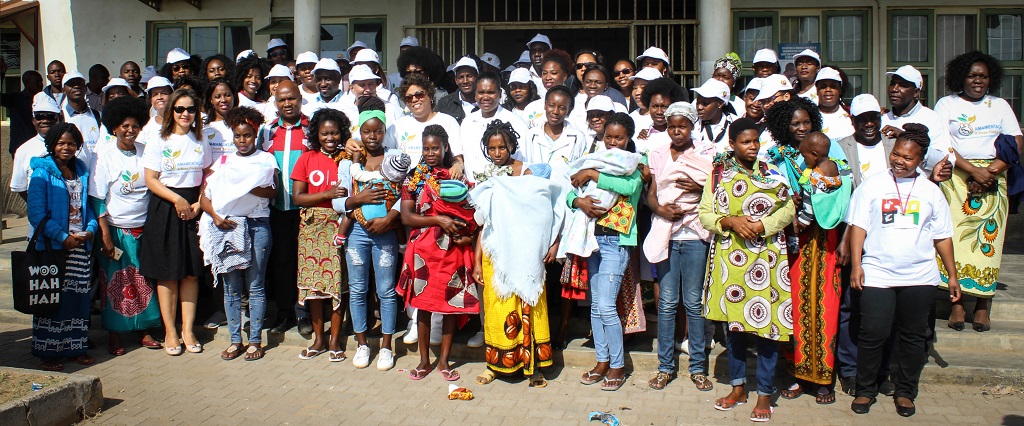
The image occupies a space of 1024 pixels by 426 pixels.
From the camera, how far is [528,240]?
17.6 ft

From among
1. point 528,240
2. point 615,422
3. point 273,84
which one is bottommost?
point 615,422

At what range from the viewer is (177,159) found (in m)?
6.10

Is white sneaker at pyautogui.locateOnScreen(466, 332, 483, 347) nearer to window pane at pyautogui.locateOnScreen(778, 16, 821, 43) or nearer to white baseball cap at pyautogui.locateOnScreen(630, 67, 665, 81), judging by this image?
white baseball cap at pyautogui.locateOnScreen(630, 67, 665, 81)

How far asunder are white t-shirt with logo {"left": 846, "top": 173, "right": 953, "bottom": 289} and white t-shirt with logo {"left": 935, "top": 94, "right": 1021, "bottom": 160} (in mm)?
1514

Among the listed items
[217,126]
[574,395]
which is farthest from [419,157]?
[574,395]

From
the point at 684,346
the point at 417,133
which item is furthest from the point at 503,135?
the point at 684,346

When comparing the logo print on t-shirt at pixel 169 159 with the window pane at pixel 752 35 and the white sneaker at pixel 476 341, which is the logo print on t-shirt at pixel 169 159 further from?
the window pane at pixel 752 35

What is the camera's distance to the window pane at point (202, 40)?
11.6 meters

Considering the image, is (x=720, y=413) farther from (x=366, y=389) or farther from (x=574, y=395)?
(x=366, y=389)

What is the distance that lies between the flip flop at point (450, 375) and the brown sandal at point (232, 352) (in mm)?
1662

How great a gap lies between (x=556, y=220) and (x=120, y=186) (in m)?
3.27

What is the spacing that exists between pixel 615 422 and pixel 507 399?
78 centimetres

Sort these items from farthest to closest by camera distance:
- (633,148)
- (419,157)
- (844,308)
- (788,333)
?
(419,157) < (633,148) < (844,308) < (788,333)

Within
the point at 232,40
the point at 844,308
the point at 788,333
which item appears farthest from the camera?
the point at 232,40
